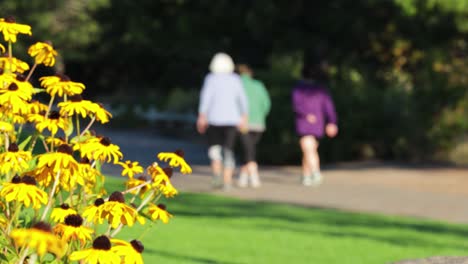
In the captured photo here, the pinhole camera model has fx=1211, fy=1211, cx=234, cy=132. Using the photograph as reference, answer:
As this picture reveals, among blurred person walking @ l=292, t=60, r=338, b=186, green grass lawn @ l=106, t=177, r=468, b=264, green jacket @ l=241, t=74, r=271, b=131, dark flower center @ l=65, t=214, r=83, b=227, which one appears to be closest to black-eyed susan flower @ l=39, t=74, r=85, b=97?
dark flower center @ l=65, t=214, r=83, b=227

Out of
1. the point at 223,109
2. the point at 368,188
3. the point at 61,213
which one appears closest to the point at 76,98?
the point at 61,213

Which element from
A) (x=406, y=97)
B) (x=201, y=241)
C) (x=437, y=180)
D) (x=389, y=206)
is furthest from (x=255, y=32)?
(x=201, y=241)

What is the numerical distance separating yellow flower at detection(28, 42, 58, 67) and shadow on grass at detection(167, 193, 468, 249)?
6.00 m

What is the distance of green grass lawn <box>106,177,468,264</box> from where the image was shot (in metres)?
10.1

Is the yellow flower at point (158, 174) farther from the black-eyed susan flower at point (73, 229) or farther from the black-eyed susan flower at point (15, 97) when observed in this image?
the black-eyed susan flower at point (15, 97)

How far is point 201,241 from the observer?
10758mm

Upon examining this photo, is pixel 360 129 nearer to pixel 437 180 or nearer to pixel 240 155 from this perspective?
pixel 240 155

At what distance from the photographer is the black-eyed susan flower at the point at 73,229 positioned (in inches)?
199

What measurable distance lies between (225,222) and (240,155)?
9.06 metres

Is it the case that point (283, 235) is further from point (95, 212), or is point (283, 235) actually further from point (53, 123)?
point (95, 212)

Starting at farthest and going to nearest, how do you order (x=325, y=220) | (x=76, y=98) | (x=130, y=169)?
1. (x=325, y=220)
2. (x=130, y=169)
3. (x=76, y=98)

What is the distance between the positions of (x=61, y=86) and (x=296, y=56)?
2270cm

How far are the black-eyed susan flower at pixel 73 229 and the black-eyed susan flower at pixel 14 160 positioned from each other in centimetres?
34

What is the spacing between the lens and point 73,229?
16.7ft
